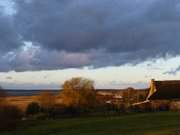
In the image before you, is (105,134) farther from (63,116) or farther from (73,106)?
(73,106)

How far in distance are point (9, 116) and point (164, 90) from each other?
4108 cm

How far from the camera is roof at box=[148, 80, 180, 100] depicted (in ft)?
315

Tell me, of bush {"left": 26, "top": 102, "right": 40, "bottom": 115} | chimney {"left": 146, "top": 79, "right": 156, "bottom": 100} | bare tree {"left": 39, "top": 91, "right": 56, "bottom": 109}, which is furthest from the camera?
chimney {"left": 146, "top": 79, "right": 156, "bottom": 100}

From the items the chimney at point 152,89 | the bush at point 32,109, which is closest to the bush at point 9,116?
the bush at point 32,109

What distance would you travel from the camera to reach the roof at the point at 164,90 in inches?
3777

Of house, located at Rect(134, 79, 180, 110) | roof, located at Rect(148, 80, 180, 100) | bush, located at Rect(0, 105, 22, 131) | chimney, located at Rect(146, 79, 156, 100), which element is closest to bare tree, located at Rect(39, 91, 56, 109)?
bush, located at Rect(0, 105, 22, 131)

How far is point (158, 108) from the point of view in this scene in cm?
8619

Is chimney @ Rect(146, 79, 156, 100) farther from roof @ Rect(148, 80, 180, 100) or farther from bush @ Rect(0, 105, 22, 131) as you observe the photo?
bush @ Rect(0, 105, 22, 131)

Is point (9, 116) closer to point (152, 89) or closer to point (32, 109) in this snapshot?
point (32, 109)

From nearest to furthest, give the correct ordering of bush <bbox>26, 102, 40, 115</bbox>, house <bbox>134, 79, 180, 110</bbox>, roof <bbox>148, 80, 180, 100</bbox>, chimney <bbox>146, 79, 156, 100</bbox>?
bush <bbox>26, 102, 40, 115</bbox> → house <bbox>134, 79, 180, 110</bbox> → chimney <bbox>146, 79, 156, 100</bbox> → roof <bbox>148, 80, 180, 100</bbox>

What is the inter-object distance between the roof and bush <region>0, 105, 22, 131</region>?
1200 inches

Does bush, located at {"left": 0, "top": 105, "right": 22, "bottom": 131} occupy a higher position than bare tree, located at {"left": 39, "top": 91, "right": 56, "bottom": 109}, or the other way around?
bare tree, located at {"left": 39, "top": 91, "right": 56, "bottom": 109}

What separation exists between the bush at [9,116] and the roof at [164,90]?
30.5m

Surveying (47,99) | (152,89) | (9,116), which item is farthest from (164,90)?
(9,116)
